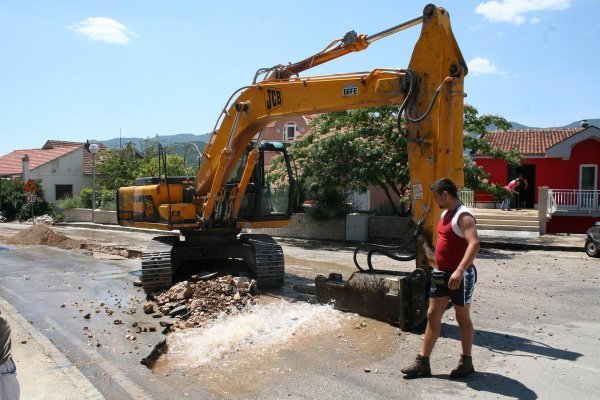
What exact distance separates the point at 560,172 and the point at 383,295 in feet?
74.0

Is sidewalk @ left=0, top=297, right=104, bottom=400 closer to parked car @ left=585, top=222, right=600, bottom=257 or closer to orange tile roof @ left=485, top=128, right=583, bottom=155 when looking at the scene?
parked car @ left=585, top=222, right=600, bottom=257

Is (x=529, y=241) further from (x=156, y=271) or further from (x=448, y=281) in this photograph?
(x=448, y=281)

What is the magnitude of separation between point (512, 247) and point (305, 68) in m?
10.5

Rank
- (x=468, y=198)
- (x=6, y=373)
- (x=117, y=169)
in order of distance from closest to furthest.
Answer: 1. (x=6, y=373)
2. (x=468, y=198)
3. (x=117, y=169)

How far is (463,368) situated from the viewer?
5402 mm

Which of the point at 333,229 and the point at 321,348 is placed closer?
the point at 321,348

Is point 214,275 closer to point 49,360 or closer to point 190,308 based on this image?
point 190,308

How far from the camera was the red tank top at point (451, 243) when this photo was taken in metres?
5.42

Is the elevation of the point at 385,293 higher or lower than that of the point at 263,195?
lower

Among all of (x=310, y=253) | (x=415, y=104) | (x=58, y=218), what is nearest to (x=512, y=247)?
(x=310, y=253)

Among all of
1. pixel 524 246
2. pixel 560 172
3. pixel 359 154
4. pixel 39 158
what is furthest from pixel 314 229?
pixel 39 158

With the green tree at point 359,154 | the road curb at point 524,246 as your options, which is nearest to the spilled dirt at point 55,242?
the green tree at point 359,154

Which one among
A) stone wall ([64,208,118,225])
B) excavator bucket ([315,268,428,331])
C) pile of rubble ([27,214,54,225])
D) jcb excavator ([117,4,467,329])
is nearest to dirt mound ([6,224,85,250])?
stone wall ([64,208,118,225])

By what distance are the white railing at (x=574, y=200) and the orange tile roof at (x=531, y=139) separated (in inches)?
192
